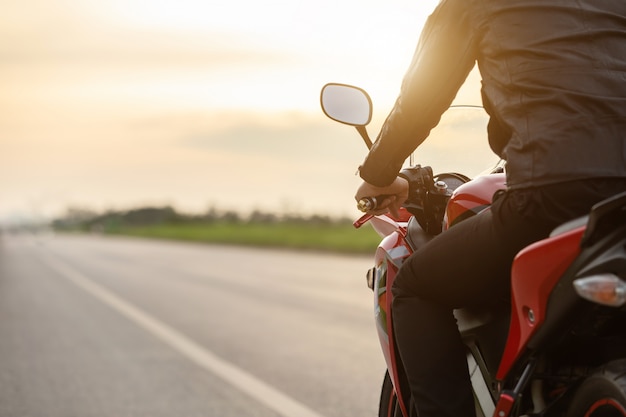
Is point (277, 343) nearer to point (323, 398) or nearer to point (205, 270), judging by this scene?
point (323, 398)

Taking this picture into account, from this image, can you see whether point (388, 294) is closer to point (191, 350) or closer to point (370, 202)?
point (370, 202)

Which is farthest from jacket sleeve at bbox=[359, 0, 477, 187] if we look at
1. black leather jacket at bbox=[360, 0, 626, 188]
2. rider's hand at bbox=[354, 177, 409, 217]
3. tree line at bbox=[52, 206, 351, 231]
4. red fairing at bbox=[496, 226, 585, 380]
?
tree line at bbox=[52, 206, 351, 231]

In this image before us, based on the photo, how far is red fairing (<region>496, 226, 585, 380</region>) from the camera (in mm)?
2105

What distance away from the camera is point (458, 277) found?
2.45 metres

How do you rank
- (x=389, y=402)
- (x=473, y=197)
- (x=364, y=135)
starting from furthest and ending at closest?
(x=389, y=402) < (x=364, y=135) < (x=473, y=197)

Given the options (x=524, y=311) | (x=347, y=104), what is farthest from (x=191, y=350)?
(x=524, y=311)

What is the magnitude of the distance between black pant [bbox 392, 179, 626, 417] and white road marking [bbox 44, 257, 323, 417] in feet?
9.71

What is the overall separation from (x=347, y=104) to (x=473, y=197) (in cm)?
68

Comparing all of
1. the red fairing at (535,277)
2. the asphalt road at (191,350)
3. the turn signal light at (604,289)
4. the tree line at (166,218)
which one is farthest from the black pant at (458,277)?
the tree line at (166,218)

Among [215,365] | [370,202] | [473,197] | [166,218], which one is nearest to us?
[473,197]

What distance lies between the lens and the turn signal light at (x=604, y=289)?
196 cm

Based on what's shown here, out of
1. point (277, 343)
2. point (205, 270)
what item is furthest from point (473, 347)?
point (205, 270)

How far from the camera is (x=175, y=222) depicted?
328 ft

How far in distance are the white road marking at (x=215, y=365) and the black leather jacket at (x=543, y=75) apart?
11.2 feet
